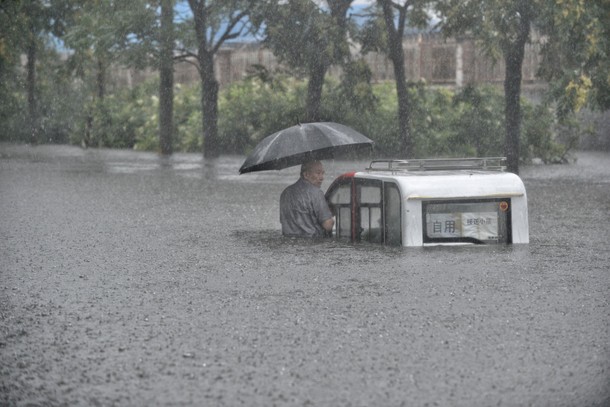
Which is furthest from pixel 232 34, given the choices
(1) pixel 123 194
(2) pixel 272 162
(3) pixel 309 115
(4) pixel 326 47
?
(2) pixel 272 162

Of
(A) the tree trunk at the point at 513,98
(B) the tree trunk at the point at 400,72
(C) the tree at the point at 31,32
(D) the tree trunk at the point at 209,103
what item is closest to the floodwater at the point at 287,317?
(A) the tree trunk at the point at 513,98

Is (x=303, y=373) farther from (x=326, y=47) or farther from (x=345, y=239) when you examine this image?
(x=326, y=47)

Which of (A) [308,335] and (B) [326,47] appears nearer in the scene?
(A) [308,335]

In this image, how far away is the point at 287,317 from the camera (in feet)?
27.9

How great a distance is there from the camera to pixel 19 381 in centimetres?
670

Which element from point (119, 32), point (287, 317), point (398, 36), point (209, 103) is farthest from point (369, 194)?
point (209, 103)

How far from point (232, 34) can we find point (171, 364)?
28.1 meters

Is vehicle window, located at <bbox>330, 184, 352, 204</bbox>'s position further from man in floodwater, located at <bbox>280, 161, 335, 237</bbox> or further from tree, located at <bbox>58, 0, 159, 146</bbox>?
tree, located at <bbox>58, 0, 159, 146</bbox>

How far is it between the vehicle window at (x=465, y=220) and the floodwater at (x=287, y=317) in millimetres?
153

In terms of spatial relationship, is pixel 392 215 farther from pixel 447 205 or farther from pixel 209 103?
pixel 209 103

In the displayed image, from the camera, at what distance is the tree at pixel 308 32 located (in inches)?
1073

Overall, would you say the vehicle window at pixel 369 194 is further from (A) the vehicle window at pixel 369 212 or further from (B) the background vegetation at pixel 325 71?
(B) the background vegetation at pixel 325 71

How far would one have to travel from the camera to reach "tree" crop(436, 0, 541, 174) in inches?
965

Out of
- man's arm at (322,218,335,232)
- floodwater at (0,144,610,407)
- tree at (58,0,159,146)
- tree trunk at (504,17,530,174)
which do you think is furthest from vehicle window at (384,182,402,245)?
tree at (58,0,159,146)
